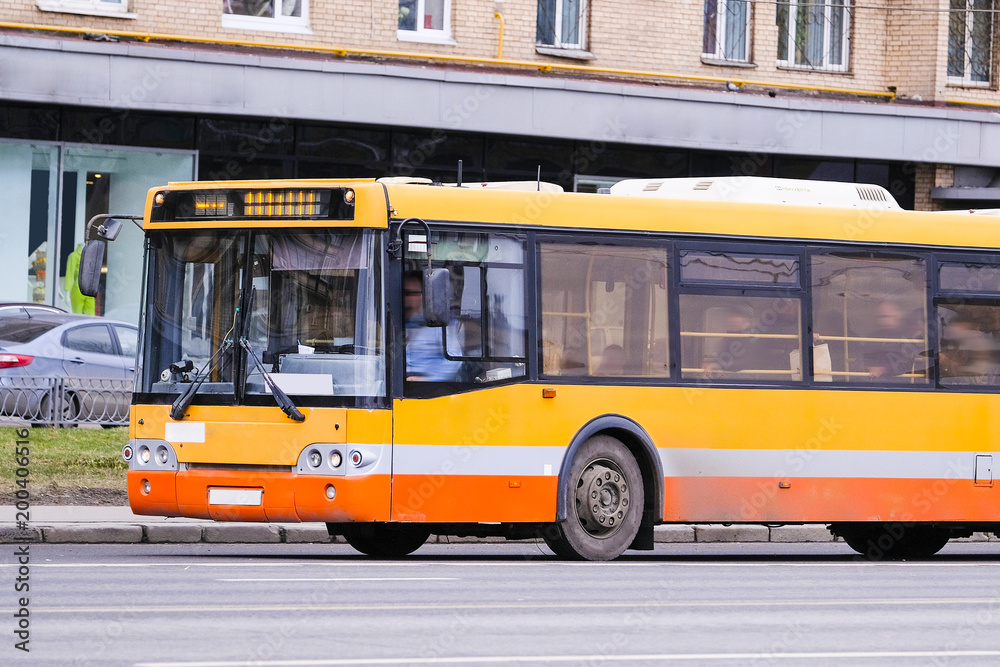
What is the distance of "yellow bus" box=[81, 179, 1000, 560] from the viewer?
488 inches

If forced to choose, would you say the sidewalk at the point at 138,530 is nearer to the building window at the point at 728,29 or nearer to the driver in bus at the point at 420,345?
the driver in bus at the point at 420,345

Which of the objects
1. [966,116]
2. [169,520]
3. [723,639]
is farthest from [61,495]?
[966,116]

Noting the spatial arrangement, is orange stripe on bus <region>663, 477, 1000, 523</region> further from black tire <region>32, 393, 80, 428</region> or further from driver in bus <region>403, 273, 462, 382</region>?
black tire <region>32, 393, 80, 428</region>

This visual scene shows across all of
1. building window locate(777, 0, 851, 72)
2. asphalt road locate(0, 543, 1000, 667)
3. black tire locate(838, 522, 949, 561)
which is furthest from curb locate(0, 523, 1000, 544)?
building window locate(777, 0, 851, 72)

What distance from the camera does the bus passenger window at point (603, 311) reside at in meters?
13.1

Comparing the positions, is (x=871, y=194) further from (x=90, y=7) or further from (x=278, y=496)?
(x=90, y=7)

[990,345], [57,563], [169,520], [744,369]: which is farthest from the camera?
[169,520]

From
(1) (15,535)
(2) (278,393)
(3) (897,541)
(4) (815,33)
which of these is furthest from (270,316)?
(4) (815,33)

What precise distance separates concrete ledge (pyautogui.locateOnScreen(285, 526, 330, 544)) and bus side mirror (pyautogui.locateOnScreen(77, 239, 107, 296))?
365 cm

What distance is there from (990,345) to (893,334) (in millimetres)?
960

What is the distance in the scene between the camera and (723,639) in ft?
28.2

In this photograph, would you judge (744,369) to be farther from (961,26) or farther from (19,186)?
(961,26)

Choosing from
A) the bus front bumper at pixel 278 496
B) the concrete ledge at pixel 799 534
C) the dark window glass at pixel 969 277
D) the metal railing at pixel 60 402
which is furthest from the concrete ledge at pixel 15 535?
the dark window glass at pixel 969 277

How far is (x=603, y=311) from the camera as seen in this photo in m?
13.2
